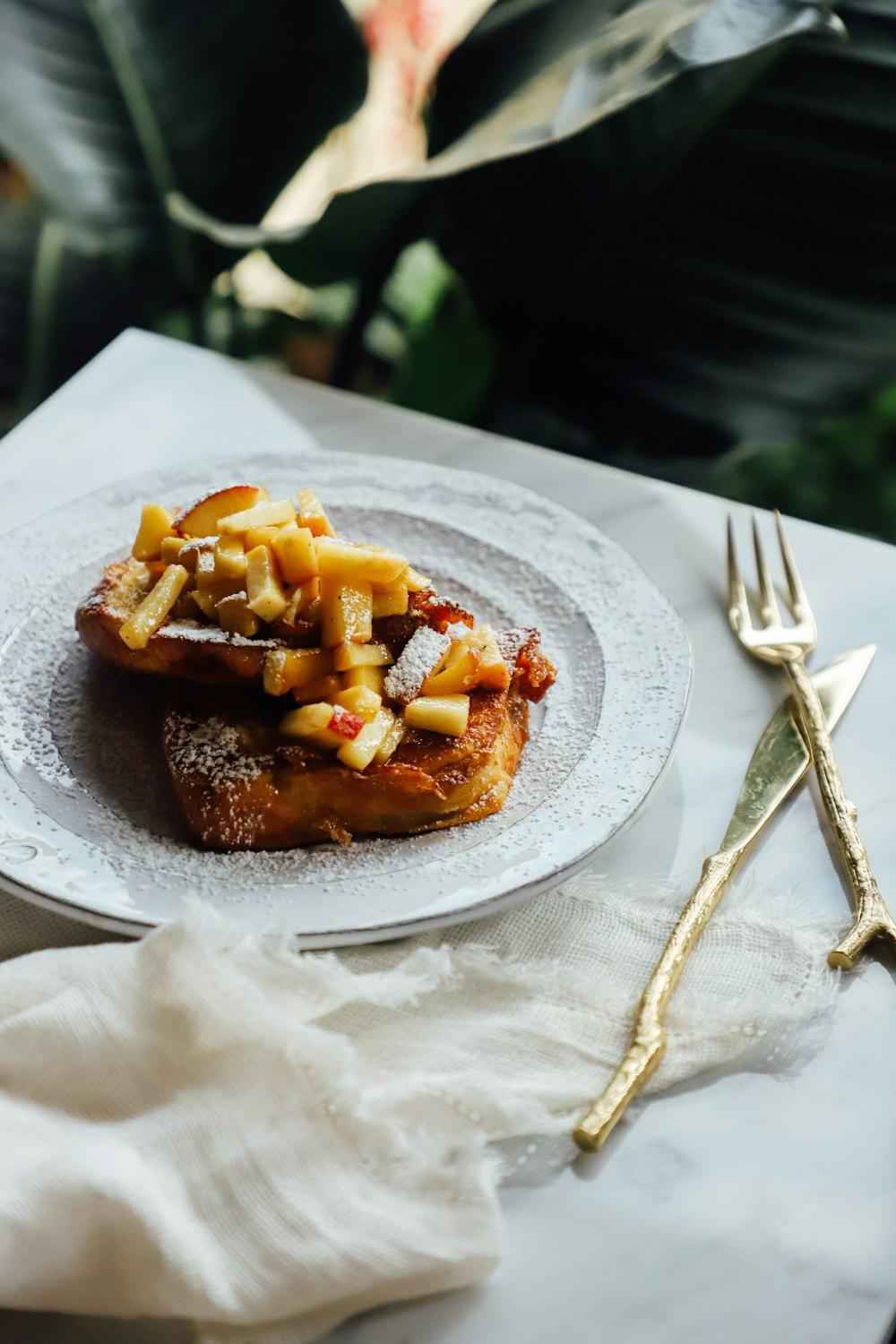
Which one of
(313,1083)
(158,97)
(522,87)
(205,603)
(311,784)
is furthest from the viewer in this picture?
(158,97)

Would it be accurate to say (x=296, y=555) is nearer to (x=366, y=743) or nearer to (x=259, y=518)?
(x=259, y=518)

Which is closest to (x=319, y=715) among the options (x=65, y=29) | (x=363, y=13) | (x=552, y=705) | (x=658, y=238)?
(x=552, y=705)

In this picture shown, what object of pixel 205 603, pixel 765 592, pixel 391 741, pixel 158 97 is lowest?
pixel 765 592

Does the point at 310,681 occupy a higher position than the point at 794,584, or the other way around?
the point at 310,681

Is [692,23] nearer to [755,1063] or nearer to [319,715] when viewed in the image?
[319,715]

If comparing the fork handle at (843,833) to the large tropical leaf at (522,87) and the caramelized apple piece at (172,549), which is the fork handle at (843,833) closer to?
the caramelized apple piece at (172,549)

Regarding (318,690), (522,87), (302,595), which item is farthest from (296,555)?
(522,87)
